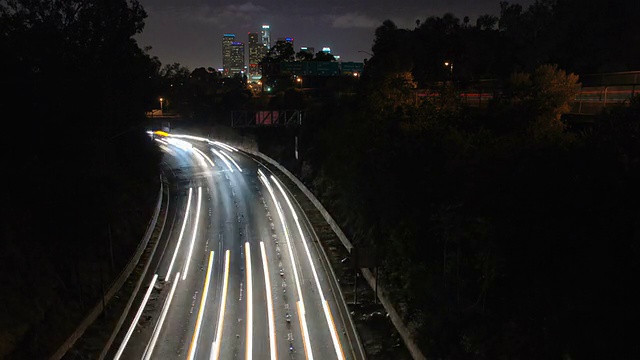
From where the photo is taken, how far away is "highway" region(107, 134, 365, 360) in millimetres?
20875

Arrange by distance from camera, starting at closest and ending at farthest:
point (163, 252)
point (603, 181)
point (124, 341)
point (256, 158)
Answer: point (603, 181) < point (124, 341) < point (163, 252) < point (256, 158)

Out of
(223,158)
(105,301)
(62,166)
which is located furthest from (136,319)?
(223,158)

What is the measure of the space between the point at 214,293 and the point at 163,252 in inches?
322

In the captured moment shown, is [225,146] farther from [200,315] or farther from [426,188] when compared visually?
[426,188]

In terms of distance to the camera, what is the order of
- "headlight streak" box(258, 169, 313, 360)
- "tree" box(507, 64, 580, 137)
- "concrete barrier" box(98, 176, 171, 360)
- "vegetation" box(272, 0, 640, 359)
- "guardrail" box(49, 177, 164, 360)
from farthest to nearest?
"tree" box(507, 64, 580, 137) < "headlight streak" box(258, 169, 313, 360) < "concrete barrier" box(98, 176, 171, 360) < "guardrail" box(49, 177, 164, 360) < "vegetation" box(272, 0, 640, 359)

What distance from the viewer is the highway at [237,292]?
2088cm

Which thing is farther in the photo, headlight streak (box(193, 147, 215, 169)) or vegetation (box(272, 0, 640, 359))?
headlight streak (box(193, 147, 215, 169))

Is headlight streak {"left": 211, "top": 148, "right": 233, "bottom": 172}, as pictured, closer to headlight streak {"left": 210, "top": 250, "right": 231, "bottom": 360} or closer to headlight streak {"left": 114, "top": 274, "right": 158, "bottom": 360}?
headlight streak {"left": 210, "top": 250, "right": 231, "bottom": 360}

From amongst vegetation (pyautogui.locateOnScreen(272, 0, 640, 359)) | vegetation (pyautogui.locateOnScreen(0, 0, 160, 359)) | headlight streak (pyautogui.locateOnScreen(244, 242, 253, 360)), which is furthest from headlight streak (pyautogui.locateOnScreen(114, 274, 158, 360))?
vegetation (pyautogui.locateOnScreen(272, 0, 640, 359))

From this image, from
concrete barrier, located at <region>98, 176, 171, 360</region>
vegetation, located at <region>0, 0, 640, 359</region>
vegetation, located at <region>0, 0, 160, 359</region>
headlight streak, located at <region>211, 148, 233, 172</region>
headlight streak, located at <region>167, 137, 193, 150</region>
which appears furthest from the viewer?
headlight streak, located at <region>167, 137, 193, 150</region>

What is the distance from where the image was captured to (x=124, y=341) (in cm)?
2142

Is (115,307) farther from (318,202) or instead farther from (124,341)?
(318,202)

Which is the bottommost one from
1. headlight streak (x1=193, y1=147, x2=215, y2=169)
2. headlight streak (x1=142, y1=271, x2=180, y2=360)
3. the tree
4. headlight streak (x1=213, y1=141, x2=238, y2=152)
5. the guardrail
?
headlight streak (x1=142, y1=271, x2=180, y2=360)

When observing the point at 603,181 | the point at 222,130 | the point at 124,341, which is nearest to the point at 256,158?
the point at 222,130
